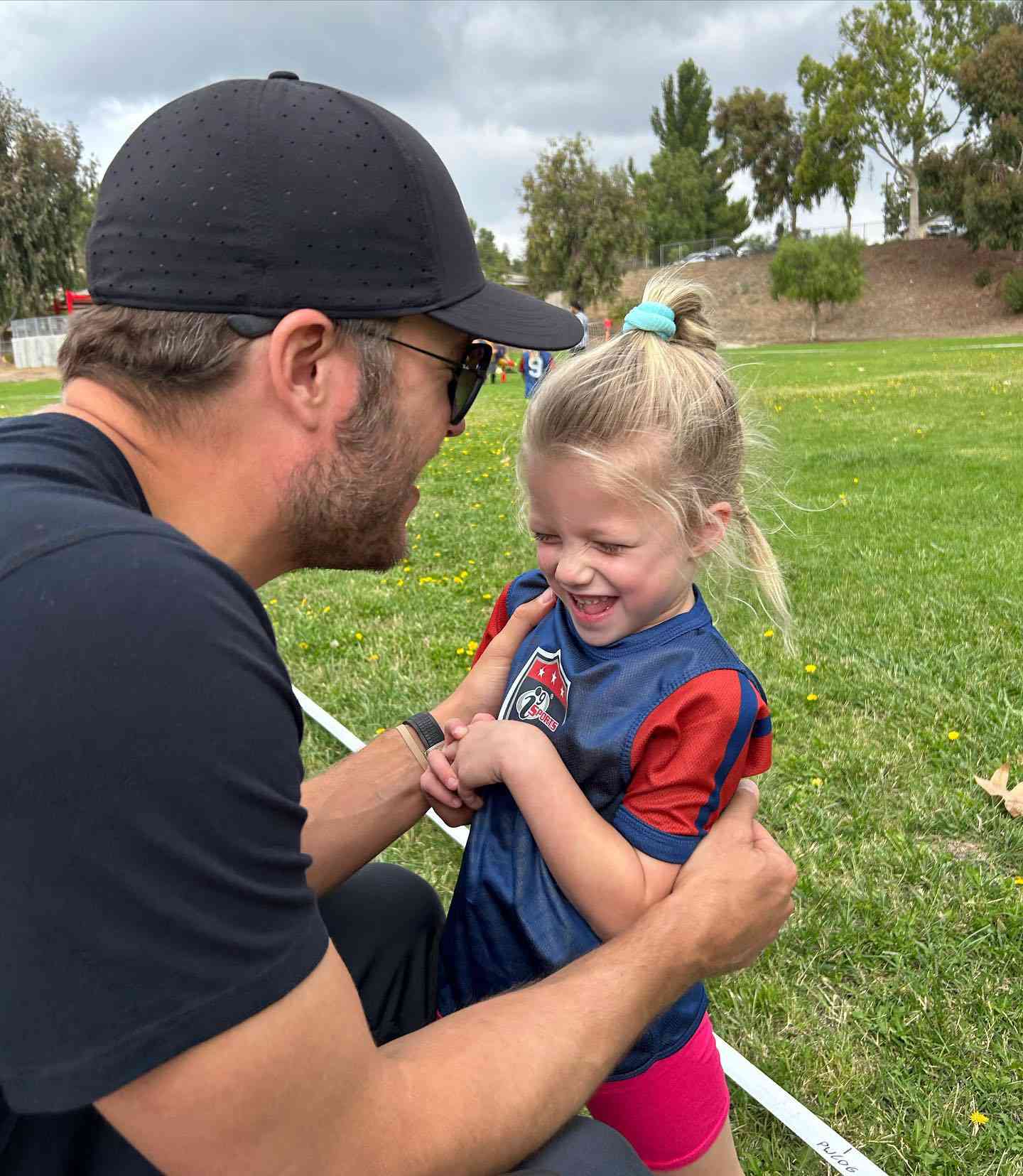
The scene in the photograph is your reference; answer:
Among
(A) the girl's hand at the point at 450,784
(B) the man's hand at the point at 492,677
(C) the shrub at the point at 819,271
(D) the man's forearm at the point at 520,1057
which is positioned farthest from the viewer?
(C) the shrub at the point at 819,271

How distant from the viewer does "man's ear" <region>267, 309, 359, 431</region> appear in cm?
177

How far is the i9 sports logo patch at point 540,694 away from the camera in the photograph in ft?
7.09

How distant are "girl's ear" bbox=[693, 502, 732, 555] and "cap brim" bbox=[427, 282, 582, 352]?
46 centimetres

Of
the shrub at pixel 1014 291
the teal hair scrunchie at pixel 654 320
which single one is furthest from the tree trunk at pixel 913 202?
the teal hair scrunchie at pixel 654 320

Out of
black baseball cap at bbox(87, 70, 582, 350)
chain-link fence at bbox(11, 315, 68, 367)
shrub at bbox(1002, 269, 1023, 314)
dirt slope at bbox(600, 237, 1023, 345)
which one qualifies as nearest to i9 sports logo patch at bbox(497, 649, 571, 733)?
black baseball cap at bbox(87, 70, 582, 350)

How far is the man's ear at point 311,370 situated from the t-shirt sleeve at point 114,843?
0.65 metres

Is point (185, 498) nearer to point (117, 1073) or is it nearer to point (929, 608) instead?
point (117, 1073)

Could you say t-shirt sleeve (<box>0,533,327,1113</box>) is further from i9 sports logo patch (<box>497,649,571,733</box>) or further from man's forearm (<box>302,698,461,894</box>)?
man's forearm (<box>302,698,461,894</box>)

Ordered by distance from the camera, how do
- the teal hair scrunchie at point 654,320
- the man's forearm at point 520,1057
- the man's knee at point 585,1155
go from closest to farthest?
the man's forearm at point 520,1057, the man's knee at point 585,1155, the teal hair scrunchie at point 654,320

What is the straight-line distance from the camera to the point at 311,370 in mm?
1832

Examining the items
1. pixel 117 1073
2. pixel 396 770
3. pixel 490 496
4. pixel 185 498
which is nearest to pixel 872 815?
pixel 396 770

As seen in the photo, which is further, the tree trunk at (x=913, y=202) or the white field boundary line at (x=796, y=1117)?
the tree trunk at (x=913, y=202)

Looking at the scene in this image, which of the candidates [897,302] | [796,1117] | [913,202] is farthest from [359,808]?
[913,202]

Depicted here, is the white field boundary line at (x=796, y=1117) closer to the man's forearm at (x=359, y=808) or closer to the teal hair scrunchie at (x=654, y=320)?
the man's forearm at (x=359, y=808)
